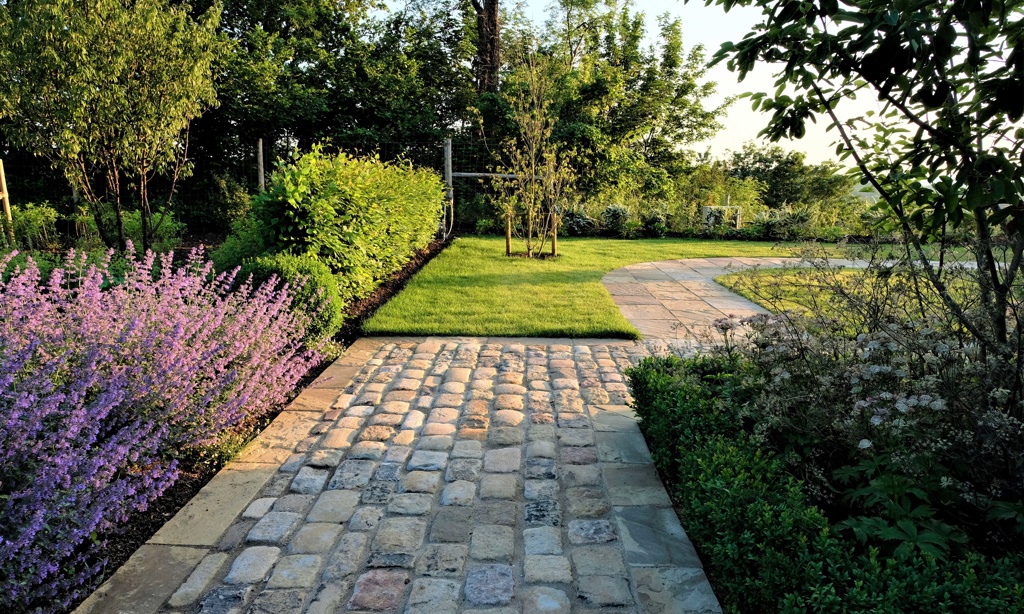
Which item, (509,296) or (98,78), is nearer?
(98,78)

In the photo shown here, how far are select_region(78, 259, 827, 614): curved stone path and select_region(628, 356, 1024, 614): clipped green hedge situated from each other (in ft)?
0.74

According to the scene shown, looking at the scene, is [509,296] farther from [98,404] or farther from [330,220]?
[98,404]

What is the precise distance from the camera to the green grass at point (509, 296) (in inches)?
243

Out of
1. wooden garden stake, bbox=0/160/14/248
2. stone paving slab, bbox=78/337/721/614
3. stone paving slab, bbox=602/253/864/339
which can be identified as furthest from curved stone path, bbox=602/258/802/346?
wooden garden stake, bbox=0/160/14/248

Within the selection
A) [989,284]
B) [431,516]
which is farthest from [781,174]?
[431,516]

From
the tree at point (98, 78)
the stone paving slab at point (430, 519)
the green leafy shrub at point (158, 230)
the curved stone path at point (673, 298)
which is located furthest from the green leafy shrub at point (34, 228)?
the curved stone path at point (673, 298)

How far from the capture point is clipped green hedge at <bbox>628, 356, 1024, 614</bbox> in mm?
1714

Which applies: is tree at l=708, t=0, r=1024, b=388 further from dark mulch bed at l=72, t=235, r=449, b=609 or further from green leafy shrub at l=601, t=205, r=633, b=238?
green leafy shrub at l=601, t=205, r=633, b=238

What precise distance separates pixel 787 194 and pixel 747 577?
81.9 ft

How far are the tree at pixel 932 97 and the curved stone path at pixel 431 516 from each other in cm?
160

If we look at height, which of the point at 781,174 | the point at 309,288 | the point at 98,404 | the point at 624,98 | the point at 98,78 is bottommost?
the point at 98,404

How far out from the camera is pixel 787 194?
2434 cm

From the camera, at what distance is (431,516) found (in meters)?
2.83

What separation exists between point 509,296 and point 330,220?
2479mm
